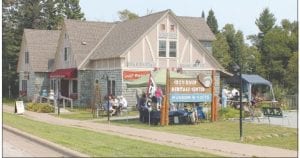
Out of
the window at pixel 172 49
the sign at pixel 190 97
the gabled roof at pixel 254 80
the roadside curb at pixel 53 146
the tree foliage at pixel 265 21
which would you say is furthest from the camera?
the tree foliage at pixel 265 21

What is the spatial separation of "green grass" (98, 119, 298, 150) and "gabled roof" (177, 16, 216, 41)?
Result: 913 inches

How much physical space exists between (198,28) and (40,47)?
1358 cm

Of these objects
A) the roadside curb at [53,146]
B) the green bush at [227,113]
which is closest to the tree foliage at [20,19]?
the green bush at [227,113]

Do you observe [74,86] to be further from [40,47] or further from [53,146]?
[53,146]

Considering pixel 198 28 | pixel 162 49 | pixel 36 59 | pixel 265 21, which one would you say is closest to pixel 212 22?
pixel 265 21

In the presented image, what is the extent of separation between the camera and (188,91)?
25.5m

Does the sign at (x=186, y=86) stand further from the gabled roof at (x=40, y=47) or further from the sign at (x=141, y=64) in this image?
the gabled roof at (x=40, y=47)

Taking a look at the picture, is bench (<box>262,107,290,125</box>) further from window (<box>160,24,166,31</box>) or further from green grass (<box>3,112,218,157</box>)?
window (<box>160,24,166,31</box>)

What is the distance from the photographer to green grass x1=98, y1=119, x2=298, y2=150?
57.1 ft

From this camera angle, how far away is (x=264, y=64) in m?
65.8

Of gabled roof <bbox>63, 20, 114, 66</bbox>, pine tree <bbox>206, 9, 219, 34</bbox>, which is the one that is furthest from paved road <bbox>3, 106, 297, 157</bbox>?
pine tree <bbox>206, 9, 219, 34</bbox>

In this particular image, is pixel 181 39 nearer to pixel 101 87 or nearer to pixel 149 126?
pixel 101 87

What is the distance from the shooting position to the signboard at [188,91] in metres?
25.1

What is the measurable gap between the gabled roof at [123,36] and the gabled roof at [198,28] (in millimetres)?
6733
